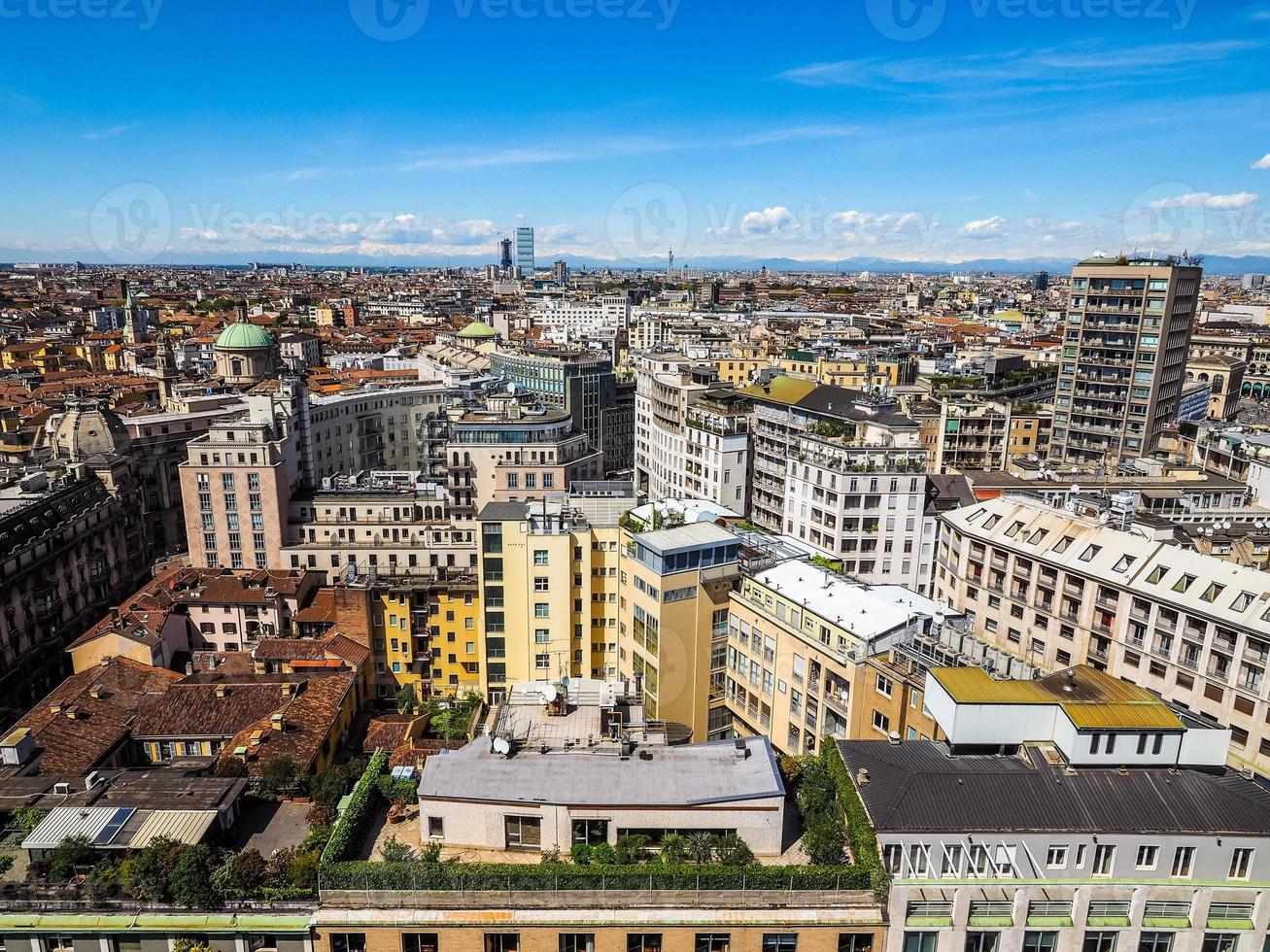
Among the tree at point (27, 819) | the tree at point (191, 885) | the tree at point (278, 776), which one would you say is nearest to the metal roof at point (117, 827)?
the tree at point (27, 819)

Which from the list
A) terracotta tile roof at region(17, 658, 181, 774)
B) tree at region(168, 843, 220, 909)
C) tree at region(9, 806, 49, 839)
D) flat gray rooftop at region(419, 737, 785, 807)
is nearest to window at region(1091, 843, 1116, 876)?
flat gray rooftop at region(419, 737, 785, 807)

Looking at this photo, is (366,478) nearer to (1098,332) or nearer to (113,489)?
(113,489)

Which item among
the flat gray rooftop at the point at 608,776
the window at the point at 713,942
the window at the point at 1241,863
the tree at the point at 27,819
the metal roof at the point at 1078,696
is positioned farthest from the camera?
the tree at the point at 27,819

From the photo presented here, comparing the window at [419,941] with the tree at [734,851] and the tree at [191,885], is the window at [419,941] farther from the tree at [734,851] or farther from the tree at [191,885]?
the tree at [734,851]

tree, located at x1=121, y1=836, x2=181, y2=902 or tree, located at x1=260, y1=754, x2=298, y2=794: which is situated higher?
tree, located at x1=121, y1=836, x2=181, y2=902

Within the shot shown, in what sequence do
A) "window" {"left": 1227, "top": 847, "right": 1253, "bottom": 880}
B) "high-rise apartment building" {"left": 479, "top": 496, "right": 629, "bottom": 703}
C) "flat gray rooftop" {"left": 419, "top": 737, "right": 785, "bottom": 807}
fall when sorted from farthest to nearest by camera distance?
"high-rise apartment building" {"left": 479, "top": 496, "right": 629, "bottom": 703}
"flat gray rooftop" {"left": 419, "top": 737, "right": 785, "bottom": 807}
"window" {"left": 1227, "top": 847, "right": 1253, "bottom": 880}

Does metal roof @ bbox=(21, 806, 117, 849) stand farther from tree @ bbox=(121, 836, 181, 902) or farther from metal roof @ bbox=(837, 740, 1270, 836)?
metal roof @ bbox=(837, 740, 1270, 836)

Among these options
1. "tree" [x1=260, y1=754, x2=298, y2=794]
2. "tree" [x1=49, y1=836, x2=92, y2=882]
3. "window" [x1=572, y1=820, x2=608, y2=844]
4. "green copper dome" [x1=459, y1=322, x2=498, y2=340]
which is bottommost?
"tree" [x1=260, y1=754, x2=298, y2=794]

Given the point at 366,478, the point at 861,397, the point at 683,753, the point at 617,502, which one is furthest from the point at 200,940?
the point at 861,397
